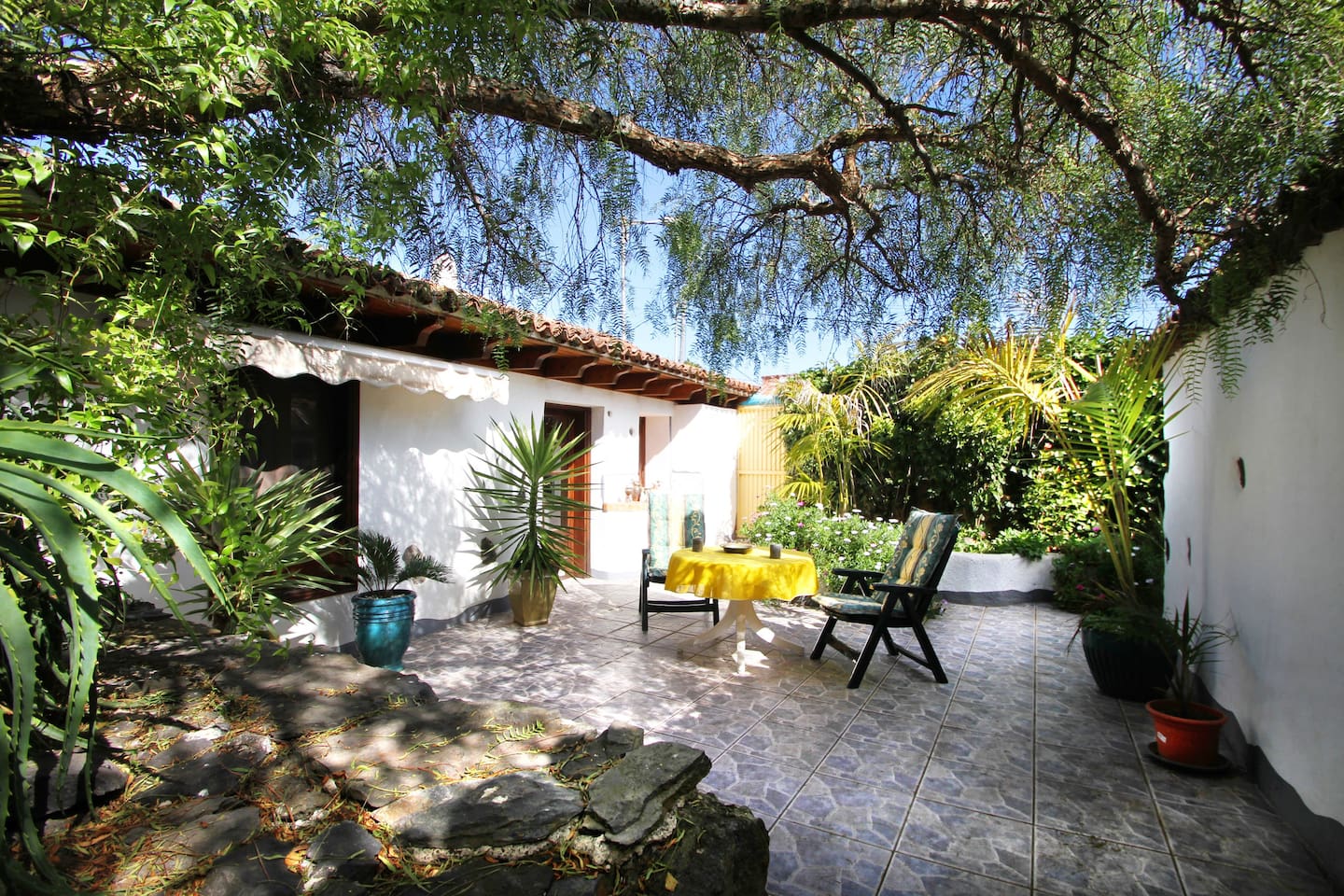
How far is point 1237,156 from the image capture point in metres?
2.42

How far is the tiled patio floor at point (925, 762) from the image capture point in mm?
2861

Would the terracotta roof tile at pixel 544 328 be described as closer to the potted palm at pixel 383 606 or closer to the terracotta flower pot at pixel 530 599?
the potted palm at pixel 383 606

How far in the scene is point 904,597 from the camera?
16.9 ft

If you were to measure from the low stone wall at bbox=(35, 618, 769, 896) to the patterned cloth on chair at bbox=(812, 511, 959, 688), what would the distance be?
311 cm

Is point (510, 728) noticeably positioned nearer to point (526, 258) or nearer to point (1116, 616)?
point (526, 258)

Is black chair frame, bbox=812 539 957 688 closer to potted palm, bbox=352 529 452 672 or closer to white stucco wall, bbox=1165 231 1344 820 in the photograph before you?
white stucco wall, bbox=1165 231 1344 820

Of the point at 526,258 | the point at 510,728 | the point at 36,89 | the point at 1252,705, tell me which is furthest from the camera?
the point at 1252,705

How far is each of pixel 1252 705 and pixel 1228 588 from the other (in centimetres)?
74

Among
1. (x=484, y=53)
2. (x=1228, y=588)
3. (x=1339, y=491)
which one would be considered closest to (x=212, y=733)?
(x=484, y=53)

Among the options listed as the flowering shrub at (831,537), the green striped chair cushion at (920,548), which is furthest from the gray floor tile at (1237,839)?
the flowering shrub at (831,537)

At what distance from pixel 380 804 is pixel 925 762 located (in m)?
3.03

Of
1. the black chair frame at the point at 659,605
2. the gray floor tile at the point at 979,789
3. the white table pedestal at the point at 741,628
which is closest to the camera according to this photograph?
the gray floor tile at the point at 979,789

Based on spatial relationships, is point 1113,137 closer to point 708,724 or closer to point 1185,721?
point 1185,721

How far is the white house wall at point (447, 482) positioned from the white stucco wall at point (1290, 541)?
17.5ft
